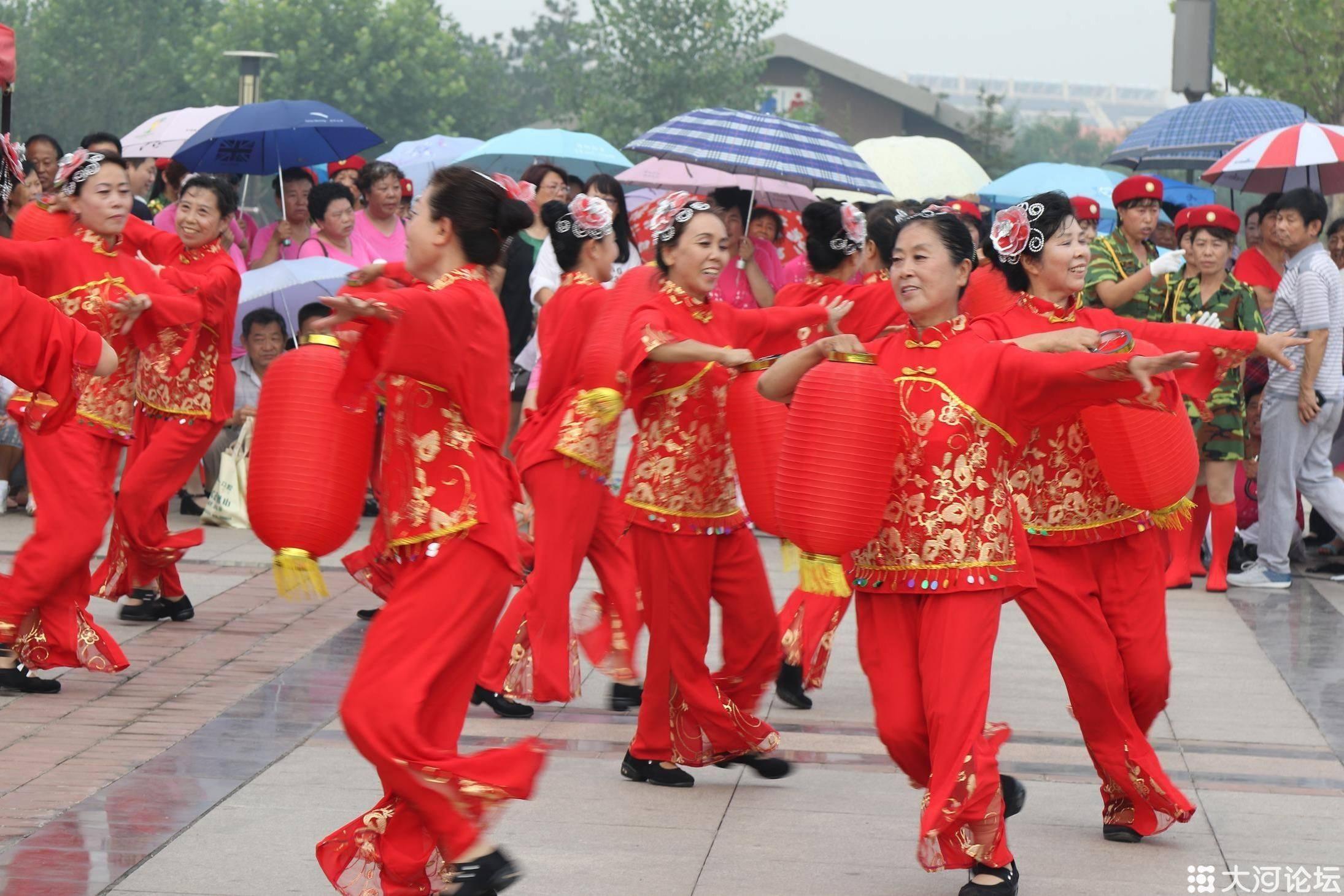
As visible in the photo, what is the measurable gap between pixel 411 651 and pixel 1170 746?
3.30 metres

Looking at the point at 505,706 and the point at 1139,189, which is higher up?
the point at 1139,189

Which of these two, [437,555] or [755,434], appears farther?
[755,434]

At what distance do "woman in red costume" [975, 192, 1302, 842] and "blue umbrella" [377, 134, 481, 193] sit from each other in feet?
33.9

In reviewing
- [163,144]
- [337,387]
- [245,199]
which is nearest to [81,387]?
[337,387]

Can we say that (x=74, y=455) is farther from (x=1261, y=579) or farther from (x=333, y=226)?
(x=1261, y=579)

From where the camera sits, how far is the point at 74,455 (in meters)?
6.68

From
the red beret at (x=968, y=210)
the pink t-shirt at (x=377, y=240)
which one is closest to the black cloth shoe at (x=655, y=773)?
the red beret at (x=968, y=210)

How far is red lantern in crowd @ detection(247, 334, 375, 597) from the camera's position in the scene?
166 inches

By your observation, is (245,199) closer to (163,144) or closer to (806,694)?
(163,144)

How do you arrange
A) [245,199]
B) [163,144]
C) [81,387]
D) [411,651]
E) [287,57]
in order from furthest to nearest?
1. [287,57]
2. [245,199]
3. [163,144]
4. [81,387]
5. [411,651]

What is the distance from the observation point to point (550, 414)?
6457 mm

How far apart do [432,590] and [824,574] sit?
945mm

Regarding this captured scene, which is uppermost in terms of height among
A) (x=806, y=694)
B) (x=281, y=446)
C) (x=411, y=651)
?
(x=281, y=446)

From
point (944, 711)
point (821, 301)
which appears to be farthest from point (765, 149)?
point (944, 711)
